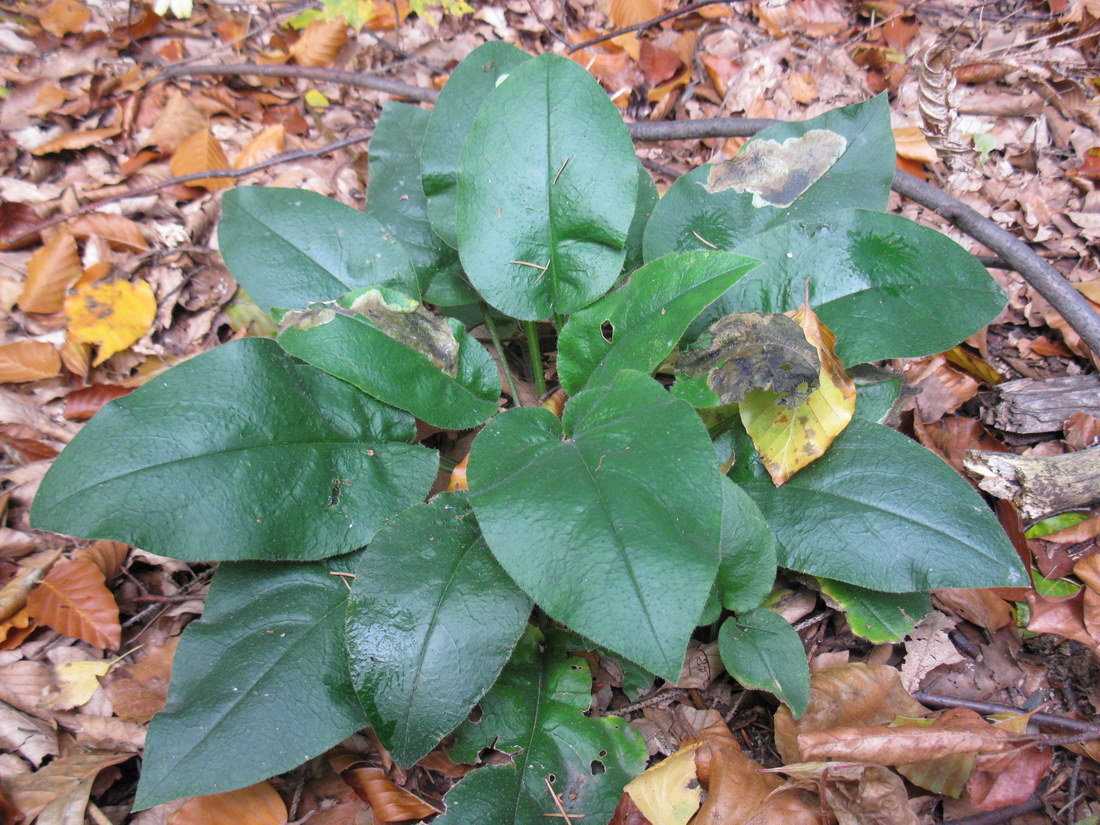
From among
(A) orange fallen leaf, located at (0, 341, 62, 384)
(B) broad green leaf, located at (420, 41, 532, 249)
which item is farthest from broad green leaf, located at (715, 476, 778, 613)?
(A) orange fallen leaf, located at (0, 341, 62, 384)

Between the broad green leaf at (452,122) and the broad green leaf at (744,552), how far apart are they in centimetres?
107

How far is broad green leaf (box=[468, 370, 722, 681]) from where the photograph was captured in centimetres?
107

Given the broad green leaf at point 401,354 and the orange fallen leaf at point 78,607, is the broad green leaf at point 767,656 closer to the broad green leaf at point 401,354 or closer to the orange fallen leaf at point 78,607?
the broad green leaf at point 401,354

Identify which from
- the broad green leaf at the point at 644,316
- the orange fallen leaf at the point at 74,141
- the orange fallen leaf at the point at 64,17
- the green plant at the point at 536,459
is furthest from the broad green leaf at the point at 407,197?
the orange fallen leaf at the point at 64,17

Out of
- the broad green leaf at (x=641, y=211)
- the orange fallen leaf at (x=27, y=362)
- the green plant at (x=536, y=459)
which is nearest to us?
the green plant at (x=536, y=459)

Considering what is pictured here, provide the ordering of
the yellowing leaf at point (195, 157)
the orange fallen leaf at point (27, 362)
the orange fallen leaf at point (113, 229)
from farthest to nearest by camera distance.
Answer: the yellowing leaf at point (195, 157) → the orange fallen leaf at point (113, 229) → the orange fallen leaf at point (27, 362)

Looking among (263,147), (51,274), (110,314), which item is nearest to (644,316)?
(110,314)

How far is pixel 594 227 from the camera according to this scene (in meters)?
1.71

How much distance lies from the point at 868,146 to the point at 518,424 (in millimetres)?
1242

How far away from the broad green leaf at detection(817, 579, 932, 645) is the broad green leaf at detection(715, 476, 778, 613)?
0.24m

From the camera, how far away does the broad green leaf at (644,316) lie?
1438mm

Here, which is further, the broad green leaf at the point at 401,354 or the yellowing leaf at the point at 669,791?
the broad green leaf at the point at 401,354

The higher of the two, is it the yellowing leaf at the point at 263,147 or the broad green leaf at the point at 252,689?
the yellowing leaf at the point at 263,147

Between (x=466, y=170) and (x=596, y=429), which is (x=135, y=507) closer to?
(x=596, y=429)
